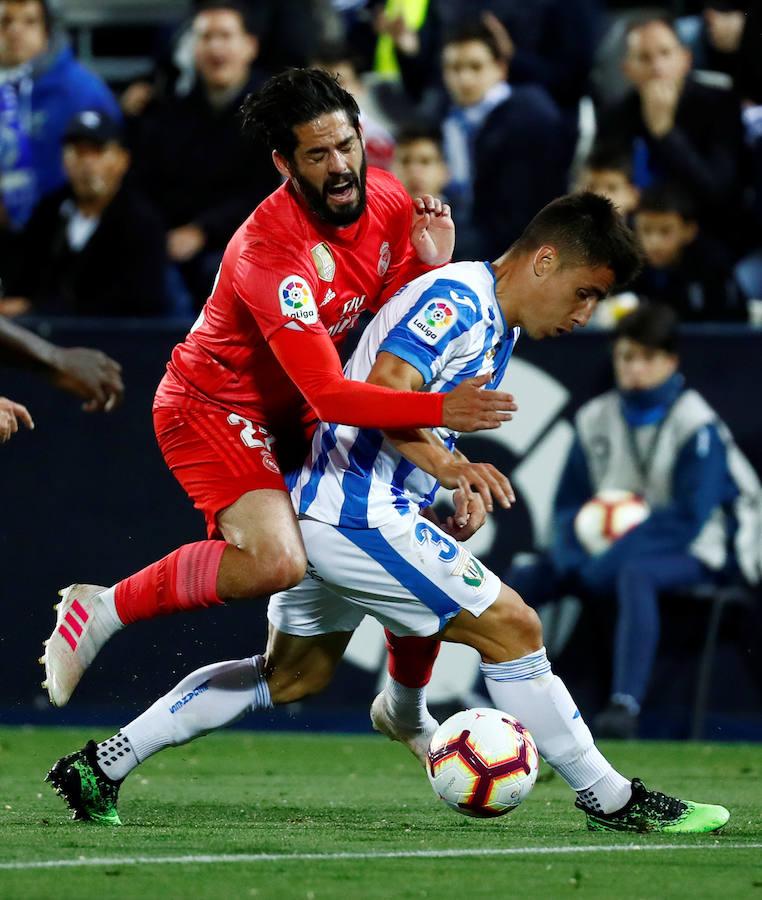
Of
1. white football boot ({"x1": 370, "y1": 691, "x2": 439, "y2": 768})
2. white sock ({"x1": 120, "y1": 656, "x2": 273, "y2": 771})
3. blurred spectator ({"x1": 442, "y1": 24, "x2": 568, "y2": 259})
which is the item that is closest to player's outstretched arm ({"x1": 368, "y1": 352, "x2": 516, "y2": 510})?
white sock ({"x1": 120, "y1": 656, "x2": 273, "y2": 771})

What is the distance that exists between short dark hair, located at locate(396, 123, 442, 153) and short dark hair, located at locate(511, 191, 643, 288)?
15.6 ft

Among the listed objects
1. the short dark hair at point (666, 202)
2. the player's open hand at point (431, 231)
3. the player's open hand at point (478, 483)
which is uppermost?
the player's open hand at point (431, 231)

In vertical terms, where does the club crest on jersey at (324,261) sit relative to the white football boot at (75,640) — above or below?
above

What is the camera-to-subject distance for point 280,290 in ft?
17.8

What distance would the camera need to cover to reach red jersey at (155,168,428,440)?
216 inches

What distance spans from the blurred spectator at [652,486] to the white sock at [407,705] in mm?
2867

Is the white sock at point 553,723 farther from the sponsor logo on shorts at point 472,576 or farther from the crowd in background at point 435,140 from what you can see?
the crowd in background at point 435,140

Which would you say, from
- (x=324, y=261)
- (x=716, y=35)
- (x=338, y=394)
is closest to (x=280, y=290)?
(x=324, y=261)

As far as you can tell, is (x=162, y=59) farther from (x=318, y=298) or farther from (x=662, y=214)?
(x=318, y=298)

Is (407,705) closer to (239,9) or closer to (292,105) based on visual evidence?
(292,105)

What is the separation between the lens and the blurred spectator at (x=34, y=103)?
35.9 feet

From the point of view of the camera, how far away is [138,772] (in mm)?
7676

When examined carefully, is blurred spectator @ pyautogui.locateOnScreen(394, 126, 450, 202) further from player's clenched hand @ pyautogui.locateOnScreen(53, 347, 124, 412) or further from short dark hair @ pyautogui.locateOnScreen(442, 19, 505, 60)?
player's clenched hand @ pyautogui.locateOnScreen(53, 347, 124, 412)

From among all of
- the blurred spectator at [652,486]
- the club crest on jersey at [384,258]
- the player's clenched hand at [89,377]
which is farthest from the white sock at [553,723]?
the blurred spectator at [652,486]
